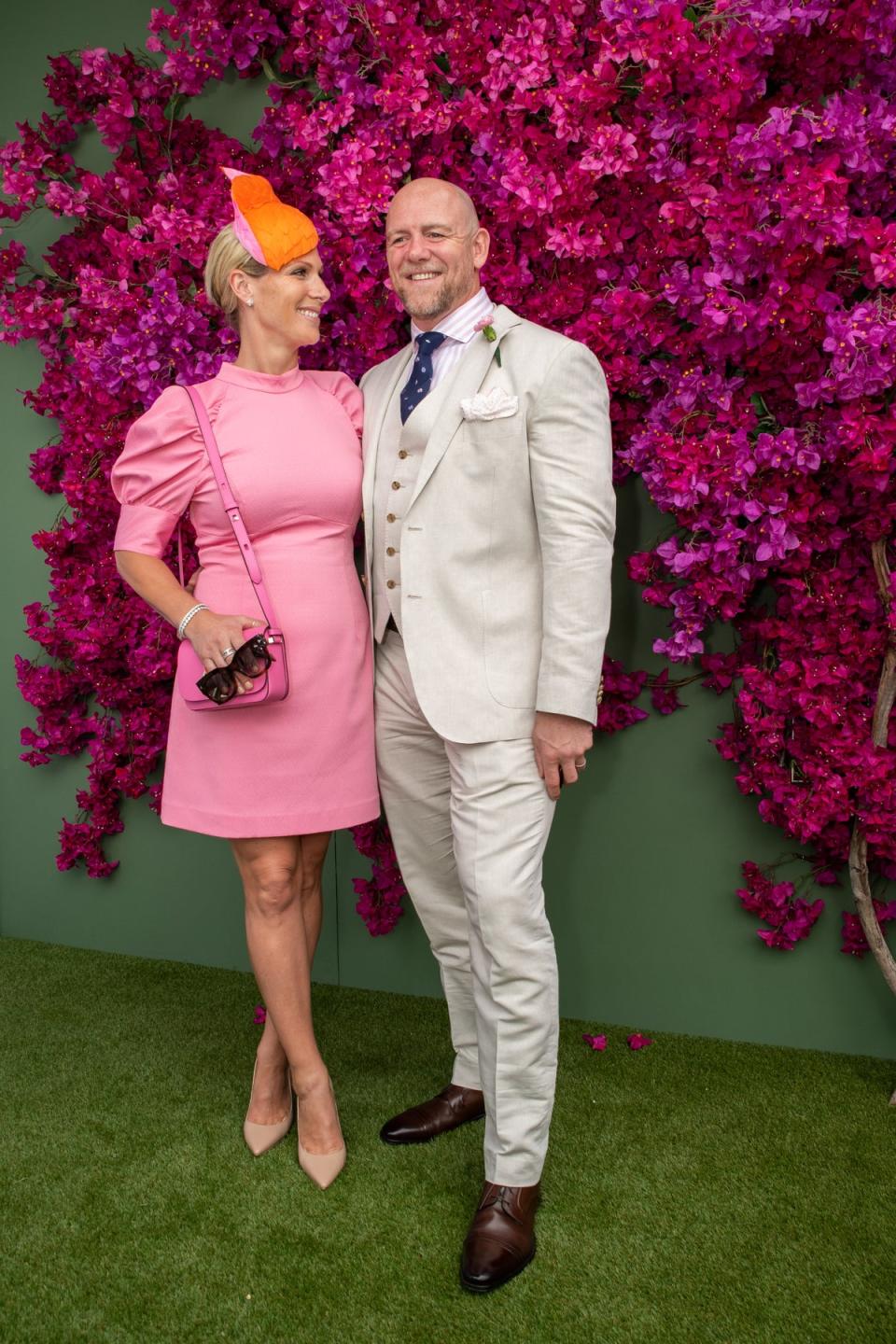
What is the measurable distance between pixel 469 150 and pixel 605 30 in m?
0.44

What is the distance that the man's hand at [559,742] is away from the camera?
193 centimetres

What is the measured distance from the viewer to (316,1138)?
7.24 feet

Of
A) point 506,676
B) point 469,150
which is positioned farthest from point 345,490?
point 469,150

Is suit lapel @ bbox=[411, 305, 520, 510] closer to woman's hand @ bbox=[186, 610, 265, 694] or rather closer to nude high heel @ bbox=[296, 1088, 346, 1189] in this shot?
woman's hand @ bbox=[186, 610, 265, 694]

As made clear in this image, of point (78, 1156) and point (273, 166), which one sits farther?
point (273, 166)

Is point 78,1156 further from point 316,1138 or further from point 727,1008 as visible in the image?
point 727,1008

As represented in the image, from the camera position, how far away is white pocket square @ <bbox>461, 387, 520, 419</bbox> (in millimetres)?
1929

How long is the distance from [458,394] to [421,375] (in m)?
0.17

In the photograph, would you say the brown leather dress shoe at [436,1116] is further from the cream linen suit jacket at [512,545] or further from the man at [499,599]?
the cream linen suit jacket at [512,545]

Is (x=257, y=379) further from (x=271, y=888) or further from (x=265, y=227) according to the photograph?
(x=271, y=888)

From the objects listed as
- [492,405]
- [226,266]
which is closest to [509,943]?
[492,405]

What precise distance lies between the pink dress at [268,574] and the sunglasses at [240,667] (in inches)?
6.2

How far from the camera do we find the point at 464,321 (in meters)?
2.09

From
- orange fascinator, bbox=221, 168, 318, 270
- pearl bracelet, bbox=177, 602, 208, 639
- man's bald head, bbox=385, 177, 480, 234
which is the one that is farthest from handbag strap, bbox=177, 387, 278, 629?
man's bald head, bbox=385, 177, 480, 234
